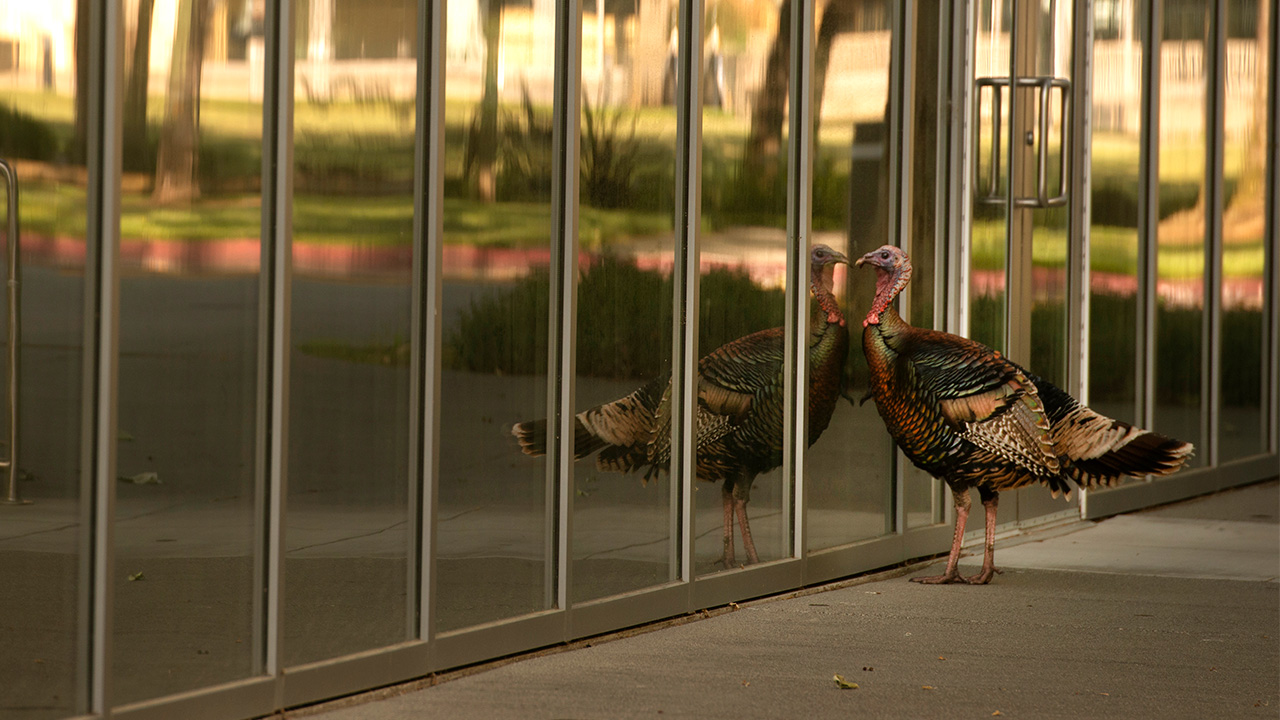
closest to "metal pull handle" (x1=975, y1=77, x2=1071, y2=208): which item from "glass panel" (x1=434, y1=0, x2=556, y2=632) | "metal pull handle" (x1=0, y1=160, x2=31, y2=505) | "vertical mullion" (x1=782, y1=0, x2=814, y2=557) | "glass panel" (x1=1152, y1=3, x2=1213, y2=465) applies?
"glass panel" (x1=1152, y1=3, x2=1213, y2=465)

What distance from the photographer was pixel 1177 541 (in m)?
9.45

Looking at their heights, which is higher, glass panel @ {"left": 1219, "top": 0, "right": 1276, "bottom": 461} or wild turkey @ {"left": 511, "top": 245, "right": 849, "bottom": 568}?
glass panel @ {"left": 1219, "top": 0, "right": 1276, "bottom": 461}

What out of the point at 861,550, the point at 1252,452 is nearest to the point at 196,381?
the point at 861,550

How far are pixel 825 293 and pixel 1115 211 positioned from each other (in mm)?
4017

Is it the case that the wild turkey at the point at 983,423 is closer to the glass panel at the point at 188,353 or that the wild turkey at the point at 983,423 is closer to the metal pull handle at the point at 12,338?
the glass panel at the point at 188,353

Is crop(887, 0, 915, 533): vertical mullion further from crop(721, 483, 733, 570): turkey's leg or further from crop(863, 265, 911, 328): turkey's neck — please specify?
crop(721, 483, 733, 570): turkey's leg

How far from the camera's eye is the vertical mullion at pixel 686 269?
678cm

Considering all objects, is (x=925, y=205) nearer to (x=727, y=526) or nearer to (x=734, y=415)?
(x=734, y=415)

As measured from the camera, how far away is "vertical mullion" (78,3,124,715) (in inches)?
176

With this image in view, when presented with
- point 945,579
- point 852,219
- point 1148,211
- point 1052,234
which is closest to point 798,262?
point 852,219

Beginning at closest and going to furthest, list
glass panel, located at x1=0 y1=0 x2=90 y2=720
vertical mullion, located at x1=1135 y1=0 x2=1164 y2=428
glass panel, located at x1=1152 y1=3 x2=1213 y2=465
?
glass panel, located at x1=0 y1=0 x2=90 y2=720, vertical mullion, located at x1=1135 y1=0 x2=1164 y2=428, glass panel, located at x1=1152 y1=3 x2=1213 y2=465

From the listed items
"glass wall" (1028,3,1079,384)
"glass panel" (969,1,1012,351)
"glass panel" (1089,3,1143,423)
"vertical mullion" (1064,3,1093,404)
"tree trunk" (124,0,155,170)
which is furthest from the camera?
"glass panel" (1089,3,1143,423)

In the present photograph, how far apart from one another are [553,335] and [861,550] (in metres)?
2.51

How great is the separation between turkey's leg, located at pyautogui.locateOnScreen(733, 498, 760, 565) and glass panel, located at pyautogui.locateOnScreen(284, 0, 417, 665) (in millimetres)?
2019
